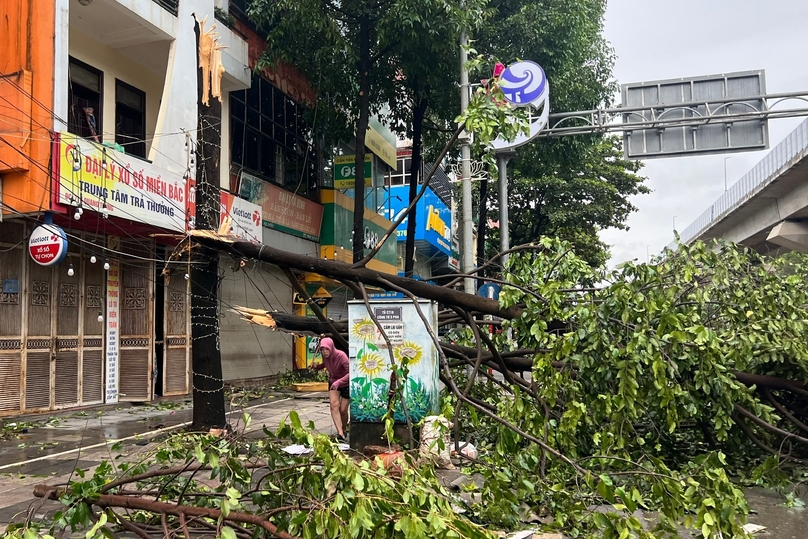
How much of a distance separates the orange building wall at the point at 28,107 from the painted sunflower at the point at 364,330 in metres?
5.07

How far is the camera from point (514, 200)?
85.4ft

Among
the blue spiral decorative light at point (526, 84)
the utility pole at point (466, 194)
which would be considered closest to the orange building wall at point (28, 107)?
the utility pole at point (466, 194)

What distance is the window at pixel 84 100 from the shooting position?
10328 millimetres

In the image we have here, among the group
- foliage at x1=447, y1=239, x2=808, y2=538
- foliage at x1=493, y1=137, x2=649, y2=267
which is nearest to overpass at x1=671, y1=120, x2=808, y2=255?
foliage at x1=493, y1=137, x2=649, y2=267

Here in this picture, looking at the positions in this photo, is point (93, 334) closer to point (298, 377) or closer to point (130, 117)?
point (130, 117)

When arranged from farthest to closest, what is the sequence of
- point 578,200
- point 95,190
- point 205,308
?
point 578,200, point 95,190, point 205,308

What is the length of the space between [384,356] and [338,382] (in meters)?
1.33

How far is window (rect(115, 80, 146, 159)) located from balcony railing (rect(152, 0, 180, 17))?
162cm

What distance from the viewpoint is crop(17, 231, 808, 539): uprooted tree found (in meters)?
3.05

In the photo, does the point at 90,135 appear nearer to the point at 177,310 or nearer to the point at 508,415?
the point at 177,310

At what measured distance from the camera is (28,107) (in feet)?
28.5

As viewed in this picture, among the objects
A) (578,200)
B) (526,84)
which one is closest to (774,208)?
(578,200)

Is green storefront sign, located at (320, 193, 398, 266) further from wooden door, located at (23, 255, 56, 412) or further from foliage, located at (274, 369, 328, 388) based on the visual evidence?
wooden door, located at (23, 255, 56, 412)

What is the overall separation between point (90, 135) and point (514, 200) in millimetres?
18512
